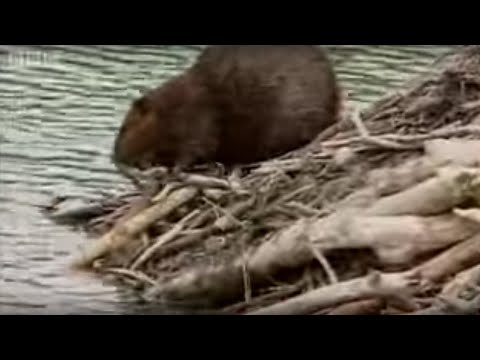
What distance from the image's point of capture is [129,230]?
89.2 inches

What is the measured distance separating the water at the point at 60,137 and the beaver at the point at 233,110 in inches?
1.5

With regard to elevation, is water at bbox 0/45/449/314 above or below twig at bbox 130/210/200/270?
above

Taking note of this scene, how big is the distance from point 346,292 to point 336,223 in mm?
135

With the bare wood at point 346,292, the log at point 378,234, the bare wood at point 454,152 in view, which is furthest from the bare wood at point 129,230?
the bare wood at point 454,152

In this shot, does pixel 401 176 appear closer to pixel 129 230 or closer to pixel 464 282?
pixel 464 282

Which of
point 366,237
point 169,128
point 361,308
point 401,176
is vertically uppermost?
point 169,128

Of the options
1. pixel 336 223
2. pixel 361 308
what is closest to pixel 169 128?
pixel 336 223

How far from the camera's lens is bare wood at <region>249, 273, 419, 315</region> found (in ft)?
7.26

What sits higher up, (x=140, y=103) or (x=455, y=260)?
(x=140, y=103)

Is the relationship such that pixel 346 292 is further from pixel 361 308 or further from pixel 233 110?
pixel 233 110

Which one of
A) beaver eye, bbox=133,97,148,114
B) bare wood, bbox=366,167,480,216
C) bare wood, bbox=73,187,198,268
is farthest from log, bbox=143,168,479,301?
beaver eye, bbox=133,97,148,114

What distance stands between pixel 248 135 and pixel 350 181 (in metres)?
0.22

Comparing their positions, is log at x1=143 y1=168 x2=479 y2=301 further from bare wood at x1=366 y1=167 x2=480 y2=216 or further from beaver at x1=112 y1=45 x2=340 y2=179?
beaver at x1=112 y1=45 x2=340 y2=179
